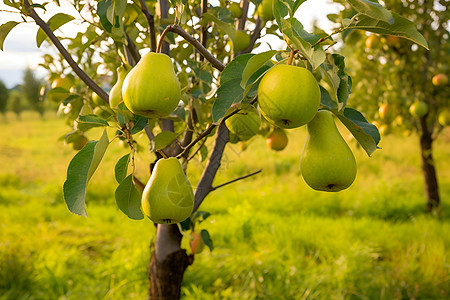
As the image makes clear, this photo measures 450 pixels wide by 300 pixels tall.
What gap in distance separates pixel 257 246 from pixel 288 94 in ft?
8.52

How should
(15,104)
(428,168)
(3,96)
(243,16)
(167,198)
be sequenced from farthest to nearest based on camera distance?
(15,104) → (3,96) → (428,168) → (243,16) → (167,198)

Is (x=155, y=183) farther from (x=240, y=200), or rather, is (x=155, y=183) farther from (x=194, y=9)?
(x=240, y=200)

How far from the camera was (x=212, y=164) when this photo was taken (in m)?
1.28

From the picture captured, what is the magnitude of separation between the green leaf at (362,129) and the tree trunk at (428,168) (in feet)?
10.3

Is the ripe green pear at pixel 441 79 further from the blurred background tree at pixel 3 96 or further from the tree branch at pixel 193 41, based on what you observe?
the blurred background tree at pixel 3 96

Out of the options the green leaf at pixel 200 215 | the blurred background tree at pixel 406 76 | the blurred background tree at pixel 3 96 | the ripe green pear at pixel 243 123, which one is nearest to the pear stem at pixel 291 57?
the ripe green pear at pixel 243 123

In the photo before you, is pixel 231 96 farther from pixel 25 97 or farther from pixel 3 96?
pixel 25 97

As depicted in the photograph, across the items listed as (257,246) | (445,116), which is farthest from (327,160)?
(445,116)

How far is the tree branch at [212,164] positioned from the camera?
49.5 inches

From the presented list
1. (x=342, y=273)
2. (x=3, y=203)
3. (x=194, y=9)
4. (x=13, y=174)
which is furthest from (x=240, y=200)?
(x=13, y=174)

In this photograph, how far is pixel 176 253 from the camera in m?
1.31

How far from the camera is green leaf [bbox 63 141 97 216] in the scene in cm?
59

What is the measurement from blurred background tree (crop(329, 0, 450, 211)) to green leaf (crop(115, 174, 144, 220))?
2381 millimetres

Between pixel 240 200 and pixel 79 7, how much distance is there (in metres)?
3.61
